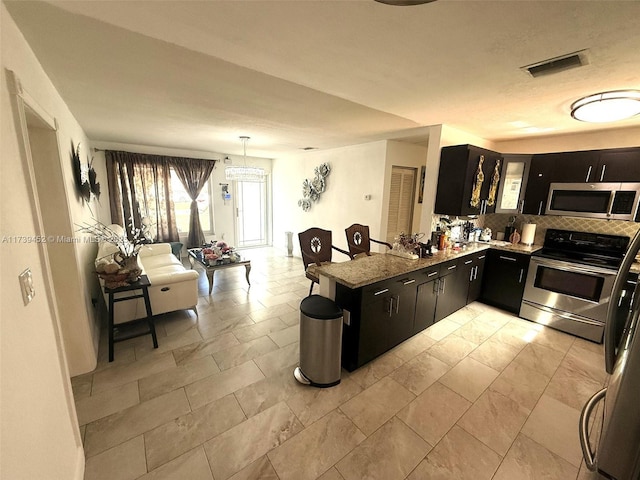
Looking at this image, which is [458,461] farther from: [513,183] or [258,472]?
[513,183]

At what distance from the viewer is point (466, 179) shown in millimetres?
3275

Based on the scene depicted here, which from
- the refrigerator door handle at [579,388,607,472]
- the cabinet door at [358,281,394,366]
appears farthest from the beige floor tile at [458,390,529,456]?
the refrigerator door handle at [579,388,607,472]

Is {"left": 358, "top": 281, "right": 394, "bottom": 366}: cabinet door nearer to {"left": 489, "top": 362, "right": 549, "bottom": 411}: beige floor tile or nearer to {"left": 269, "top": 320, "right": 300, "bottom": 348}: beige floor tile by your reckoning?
{"left": 269, "top": 320, "right": 300, "bottom": 348}: beige floor tile

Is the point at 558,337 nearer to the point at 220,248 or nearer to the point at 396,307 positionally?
the point at 396,307

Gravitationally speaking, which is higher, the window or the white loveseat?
the window

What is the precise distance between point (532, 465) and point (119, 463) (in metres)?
2.52

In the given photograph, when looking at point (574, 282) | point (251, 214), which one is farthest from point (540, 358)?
point (251, 214)

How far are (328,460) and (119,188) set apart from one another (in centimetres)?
577

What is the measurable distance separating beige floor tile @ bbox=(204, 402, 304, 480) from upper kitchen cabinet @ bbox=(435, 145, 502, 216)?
3.00m

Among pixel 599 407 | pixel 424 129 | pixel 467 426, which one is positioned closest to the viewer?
pixel 467 426

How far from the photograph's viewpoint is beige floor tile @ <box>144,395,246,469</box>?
1638 mm

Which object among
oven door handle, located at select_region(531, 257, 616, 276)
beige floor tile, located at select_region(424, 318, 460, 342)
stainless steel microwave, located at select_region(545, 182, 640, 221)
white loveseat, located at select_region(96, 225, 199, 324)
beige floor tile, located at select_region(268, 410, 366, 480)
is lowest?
beige floor tile, located at select_region(268, 410, 366, 480)

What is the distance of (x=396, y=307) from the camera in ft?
8.26

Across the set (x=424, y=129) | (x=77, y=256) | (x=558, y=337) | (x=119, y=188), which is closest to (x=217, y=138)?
(x=119, y=188)
